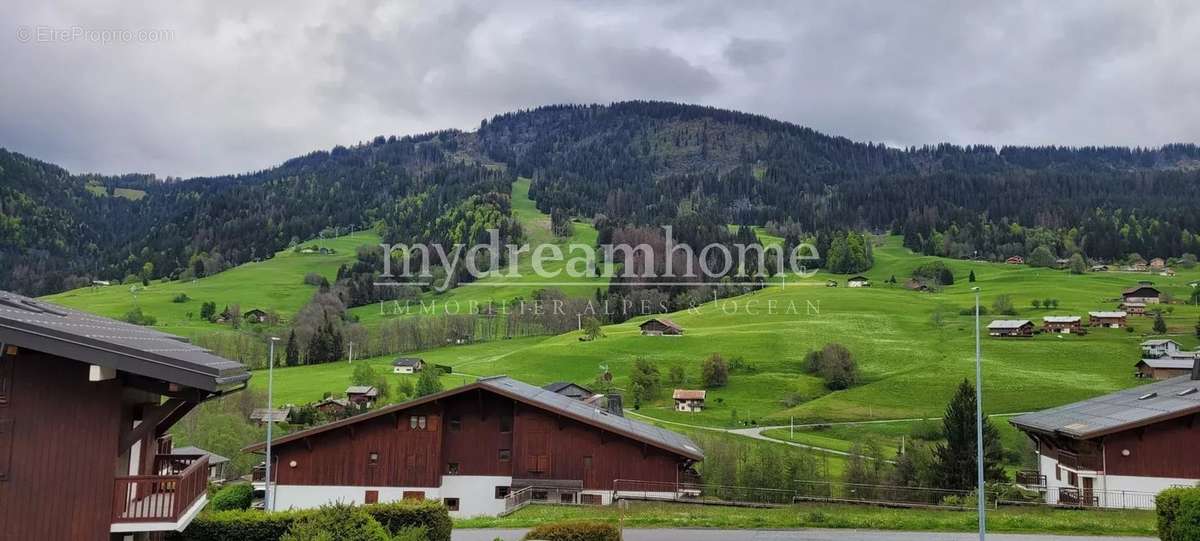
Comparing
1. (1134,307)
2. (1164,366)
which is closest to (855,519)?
(1164,366)

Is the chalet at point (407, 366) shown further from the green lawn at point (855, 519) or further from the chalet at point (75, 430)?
the chalet at point (75, 430)

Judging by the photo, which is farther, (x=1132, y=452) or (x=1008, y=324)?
(x=1008, y=324)

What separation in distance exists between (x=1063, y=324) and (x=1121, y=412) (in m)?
87.1

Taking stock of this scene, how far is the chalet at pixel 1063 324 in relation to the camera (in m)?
116

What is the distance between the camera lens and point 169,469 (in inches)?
783

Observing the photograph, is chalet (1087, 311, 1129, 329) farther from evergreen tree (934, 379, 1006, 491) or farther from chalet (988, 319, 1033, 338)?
evergreen tree (934, 379, 1006, 491)

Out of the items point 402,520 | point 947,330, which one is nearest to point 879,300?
point 947,330

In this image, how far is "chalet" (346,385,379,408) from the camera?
9262 centimetres

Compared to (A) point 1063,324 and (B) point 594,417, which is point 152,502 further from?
(A) point 1063,324

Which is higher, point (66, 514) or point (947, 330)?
point (947, 330)

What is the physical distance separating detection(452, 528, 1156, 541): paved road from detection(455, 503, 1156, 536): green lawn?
0.85m

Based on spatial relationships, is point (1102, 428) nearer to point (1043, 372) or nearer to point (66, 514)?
point (66, 514)

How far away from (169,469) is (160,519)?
597 cm

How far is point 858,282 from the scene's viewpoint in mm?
175625
